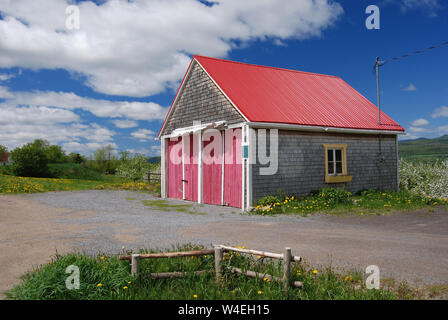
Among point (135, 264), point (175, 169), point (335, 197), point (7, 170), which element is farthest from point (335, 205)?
point (7, 170)

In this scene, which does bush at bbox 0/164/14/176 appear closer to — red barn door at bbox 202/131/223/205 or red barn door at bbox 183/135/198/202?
red barn door at bbox 183/135/198/202

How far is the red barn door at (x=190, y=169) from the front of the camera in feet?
57.0

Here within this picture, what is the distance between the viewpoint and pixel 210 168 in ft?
53.5

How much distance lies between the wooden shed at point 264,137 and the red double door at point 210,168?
4 centimetres

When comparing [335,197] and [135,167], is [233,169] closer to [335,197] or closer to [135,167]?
[335,197]

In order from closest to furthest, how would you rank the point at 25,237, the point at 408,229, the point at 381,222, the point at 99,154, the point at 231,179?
the point at 25,237, the point at 408,229, the point at 381,222, the point at 231,179, the point at 99,154

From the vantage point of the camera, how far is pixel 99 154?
217 ft

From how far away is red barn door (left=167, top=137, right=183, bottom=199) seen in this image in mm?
18750

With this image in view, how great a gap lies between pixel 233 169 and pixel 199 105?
13.0 feet

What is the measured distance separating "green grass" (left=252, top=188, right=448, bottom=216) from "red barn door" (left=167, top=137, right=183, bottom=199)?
20.1 feet

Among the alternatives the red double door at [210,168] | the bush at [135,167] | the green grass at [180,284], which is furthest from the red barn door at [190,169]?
the bush at [135,167]

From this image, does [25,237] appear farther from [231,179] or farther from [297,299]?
[231,179]
